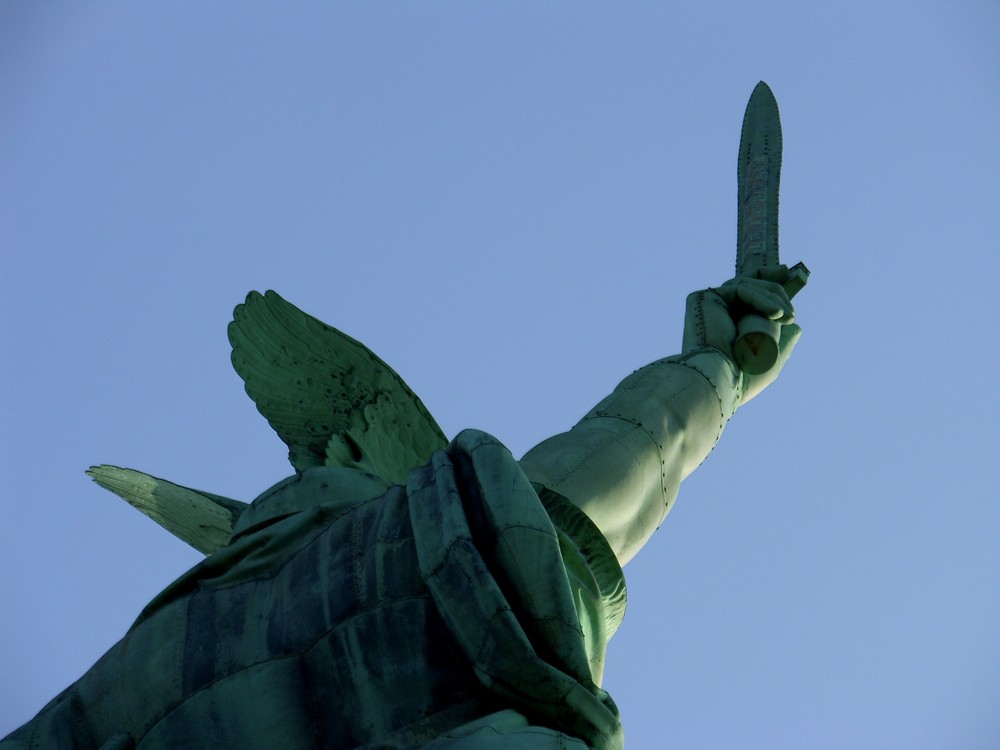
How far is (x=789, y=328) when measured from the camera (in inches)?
554

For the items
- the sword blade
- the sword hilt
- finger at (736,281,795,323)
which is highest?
the sword blade

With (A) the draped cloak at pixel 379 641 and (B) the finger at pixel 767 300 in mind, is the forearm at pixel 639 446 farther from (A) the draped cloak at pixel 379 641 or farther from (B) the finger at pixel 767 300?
(A) the draped cloak at pixel 379 641

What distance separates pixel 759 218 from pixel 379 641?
22.6 ft

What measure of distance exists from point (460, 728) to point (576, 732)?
1.75 feet

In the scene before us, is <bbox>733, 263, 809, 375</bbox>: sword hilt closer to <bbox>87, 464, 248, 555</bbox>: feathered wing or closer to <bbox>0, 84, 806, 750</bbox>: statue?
<bbox>0, 84, 806, 750</bbox>: statue

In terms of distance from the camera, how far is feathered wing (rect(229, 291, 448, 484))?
1115cm

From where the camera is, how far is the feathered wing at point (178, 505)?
11.9m

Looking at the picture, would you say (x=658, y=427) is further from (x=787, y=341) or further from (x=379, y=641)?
(x=379, y=641)

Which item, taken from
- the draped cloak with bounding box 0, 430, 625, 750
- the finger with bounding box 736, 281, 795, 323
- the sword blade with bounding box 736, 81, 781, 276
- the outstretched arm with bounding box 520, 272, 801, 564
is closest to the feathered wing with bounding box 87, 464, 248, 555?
the outstretched arm with bounding box 520, 272, 801, 564

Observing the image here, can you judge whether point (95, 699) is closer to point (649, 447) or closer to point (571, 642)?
point (571, 642)

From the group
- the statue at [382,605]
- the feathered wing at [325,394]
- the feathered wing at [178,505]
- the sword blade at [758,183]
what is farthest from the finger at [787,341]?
the feathered wing at [178,505]

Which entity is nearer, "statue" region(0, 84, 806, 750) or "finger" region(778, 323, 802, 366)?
"statue" region(0, 84, 806, 750)

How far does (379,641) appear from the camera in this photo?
29.2 ft

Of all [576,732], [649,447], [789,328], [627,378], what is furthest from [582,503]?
[789,328]
